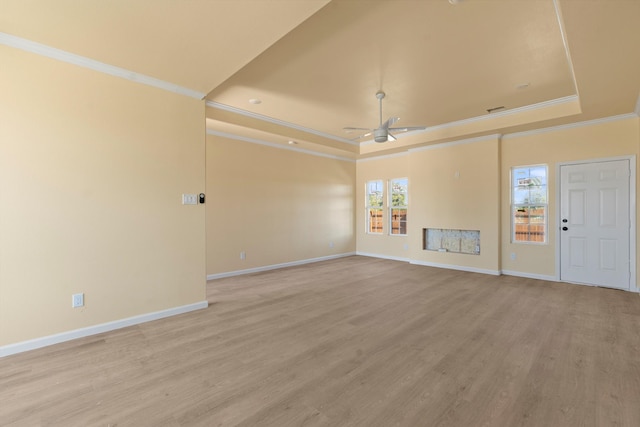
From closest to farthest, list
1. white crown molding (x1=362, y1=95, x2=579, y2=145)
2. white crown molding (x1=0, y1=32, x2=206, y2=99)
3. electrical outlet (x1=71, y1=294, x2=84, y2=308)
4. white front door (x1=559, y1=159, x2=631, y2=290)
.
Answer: white crown molding (x1=0, y1=32, x2=206, y2=99) → electrical outlet (x1=71, y1=294, x2=84, y2=308) → white crown molding (x1=362, y1=95, x2=579, y2=145) → white front door (x1=559, y1=159, x2=631, y2=290)

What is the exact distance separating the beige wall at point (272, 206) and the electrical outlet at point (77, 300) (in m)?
2.42

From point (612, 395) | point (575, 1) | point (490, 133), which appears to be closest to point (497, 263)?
point (490, 133)

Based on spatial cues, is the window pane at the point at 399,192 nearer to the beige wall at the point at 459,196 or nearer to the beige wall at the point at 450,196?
the beige wall at the point at 450,196

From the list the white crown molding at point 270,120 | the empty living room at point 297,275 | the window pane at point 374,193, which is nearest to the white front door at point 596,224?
the empty living room at point 297,275

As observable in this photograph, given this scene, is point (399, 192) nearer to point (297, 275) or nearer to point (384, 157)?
point (384, 157)

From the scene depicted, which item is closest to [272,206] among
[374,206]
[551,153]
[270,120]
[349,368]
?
[270,120]

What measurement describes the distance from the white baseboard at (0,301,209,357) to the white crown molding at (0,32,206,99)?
8.76 feet

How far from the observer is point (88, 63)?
2932 mm

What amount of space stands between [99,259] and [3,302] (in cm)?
75

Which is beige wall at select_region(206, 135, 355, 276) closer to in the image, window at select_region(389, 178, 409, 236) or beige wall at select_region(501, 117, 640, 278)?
window at select_region(389, 178, 409, 236)

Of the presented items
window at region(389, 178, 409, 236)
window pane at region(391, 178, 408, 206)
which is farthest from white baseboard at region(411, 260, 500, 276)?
window pane at region(391, 178, 408, 206)

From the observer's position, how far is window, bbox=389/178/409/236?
7.33 metres

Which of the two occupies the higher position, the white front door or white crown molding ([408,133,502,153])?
white crown molding ([408,133,502,153])

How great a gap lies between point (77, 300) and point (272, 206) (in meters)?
3.81
